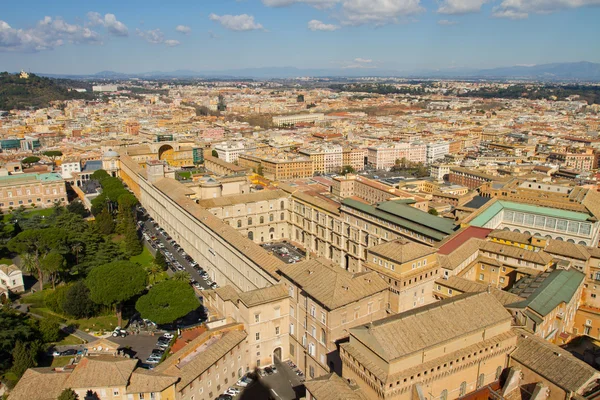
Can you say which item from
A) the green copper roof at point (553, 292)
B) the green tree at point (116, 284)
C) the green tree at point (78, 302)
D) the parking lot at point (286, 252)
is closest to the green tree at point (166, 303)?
the green tree at point (116, 284)

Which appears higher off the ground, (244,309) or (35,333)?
(244,309)

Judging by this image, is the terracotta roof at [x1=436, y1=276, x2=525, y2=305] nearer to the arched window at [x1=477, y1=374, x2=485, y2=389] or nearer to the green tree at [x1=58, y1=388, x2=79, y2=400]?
the arched window at [x1=477, y1=374, x2=485, y2=389]

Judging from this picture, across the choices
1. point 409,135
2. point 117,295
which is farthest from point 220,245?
point 409,135

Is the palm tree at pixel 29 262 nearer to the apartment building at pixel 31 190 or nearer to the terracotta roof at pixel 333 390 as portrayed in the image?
the apartment building at pixel 31 190

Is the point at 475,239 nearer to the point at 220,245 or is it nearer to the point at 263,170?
the point at 220,245

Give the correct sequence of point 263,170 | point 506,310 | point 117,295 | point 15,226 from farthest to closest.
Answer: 1. point 263,170
2. point 15,226
3. point 117,295
4. point 506,310

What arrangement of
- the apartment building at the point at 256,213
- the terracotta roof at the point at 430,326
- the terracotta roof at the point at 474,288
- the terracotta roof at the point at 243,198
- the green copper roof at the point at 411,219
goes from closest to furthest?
the terracotta roof at the point at 430,326 → the terracotta roof at the point at 474,288 → the green copper roof at the point at 411,219 → the terracotta roof at the point at 243,198 → the apartment building at the point at 256,213

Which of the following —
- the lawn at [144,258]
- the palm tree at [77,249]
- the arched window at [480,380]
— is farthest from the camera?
the lawn at [144,258]

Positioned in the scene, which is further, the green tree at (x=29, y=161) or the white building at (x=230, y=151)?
the white building at (x=230, y=151)
